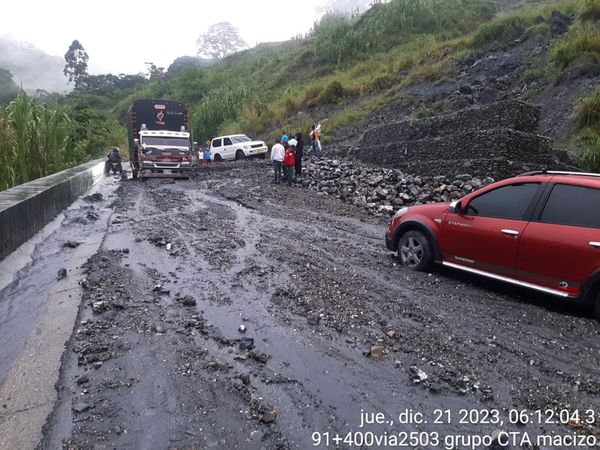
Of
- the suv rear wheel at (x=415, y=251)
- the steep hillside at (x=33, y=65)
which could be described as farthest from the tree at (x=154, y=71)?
the suv rear wheel at (x=415, y=251)

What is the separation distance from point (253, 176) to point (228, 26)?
424 ft

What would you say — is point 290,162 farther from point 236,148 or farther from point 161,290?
point 236,148

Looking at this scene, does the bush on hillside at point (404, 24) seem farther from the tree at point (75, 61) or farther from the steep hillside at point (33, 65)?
the steep hillside at point (33, 65)

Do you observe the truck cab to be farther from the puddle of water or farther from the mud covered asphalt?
the mud covered asphalt

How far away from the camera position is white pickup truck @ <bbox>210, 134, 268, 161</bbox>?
90.9 feet

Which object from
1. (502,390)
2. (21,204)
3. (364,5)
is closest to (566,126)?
(502,390)

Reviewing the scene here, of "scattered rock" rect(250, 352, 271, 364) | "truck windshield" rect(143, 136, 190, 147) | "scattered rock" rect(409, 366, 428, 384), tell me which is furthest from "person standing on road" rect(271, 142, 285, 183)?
"scattered rock" rect(409, 366, 428, 384)

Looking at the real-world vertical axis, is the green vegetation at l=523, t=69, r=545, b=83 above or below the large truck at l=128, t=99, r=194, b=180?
above

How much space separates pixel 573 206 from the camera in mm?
5023

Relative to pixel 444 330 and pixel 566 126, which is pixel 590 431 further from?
pixel 566 126

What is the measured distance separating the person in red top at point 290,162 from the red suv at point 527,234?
32.3 feet

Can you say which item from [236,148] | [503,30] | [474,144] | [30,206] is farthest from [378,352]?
[503,30]

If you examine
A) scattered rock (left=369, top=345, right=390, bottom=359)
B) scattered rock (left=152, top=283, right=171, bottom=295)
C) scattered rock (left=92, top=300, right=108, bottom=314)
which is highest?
scattered rock (left=92, top=300, right=108, bottom=314)

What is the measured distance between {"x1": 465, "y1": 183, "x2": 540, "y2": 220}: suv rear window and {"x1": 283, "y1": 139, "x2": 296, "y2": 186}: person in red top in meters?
10.6
